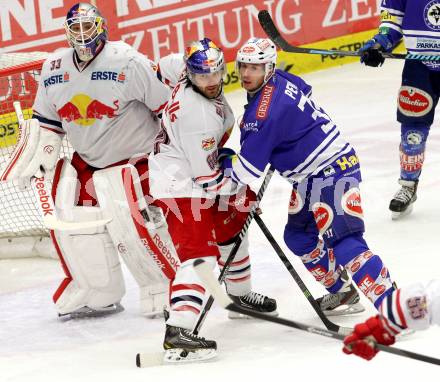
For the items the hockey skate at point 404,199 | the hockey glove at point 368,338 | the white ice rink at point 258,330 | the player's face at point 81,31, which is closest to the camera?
the hockey glove at point 368,338

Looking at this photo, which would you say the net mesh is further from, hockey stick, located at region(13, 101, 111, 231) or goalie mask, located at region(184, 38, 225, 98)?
goalie mask, located at region(184, 38, 225, 98)

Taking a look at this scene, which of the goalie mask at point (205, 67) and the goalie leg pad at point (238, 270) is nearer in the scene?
the goalie mask at point (205, 67)

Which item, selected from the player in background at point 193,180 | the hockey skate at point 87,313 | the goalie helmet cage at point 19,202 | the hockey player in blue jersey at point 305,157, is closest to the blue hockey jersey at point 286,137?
the hockey player in blue jersey at point 305,157

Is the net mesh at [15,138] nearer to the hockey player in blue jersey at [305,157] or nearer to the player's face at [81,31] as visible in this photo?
the player's face at [81,31]

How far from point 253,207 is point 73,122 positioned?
884 mm

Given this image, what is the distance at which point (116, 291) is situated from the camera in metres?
5.26

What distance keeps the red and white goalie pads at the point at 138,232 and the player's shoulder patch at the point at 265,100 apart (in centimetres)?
85

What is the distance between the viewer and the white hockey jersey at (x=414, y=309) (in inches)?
128

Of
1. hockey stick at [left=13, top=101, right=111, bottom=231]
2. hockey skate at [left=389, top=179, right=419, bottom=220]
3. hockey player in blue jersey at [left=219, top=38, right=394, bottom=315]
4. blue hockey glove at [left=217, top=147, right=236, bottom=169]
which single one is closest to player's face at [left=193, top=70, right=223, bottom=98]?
hockey player in blue jersey at [left=219, top=38, right=394, bottom=315]

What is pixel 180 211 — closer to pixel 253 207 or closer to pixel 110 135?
pixel 253 207

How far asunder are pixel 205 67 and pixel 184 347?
1.01m

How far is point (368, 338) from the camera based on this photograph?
3240mm

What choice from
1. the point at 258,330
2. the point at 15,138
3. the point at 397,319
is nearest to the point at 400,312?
the point at 397,319

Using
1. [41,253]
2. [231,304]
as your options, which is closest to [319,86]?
[41,253]
